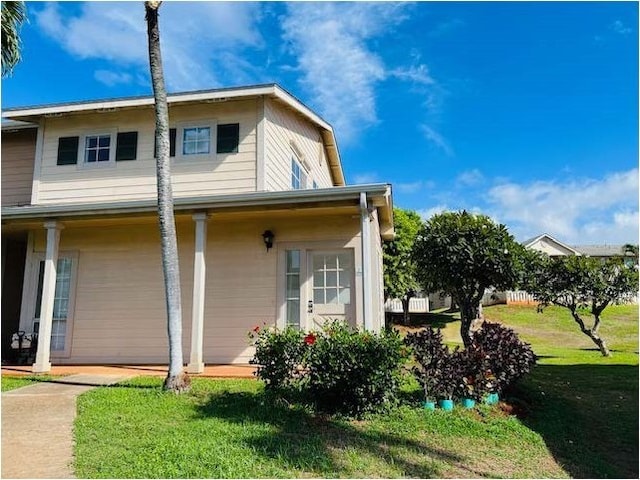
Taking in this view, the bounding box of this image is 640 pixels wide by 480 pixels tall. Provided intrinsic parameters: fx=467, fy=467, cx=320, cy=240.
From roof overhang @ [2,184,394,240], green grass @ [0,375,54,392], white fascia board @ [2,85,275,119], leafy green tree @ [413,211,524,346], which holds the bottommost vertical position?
green grass @ [0,375,54,392]

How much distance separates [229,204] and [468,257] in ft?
14.7

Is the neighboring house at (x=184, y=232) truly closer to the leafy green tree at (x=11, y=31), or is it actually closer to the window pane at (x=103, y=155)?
the window pane at (x=103, y=155)

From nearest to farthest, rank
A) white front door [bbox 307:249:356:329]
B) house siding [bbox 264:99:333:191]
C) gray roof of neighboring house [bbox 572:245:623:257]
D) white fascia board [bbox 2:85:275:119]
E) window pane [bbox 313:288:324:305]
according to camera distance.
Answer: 1. white front door [bbox 307:249:356:329]
2. window pane [bbox 313:288:324:305]
3. white fascia board [bbox 2:85:275:119]
4. house siding [bbox 264:99:333:191]
5. gray roof of neighboring house [bbox 572:245:623:257]

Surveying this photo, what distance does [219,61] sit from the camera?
33.7 ft

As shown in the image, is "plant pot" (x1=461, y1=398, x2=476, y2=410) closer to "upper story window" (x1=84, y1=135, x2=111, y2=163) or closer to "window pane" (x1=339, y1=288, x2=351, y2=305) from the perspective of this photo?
"window pane" (x1=339, y1=288, x2=351, y2=305)

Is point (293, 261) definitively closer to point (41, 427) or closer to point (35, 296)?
point (41, 427)

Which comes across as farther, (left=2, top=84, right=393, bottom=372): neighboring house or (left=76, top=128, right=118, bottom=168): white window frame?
(left=76, top=128, right=118, bottom=168): white window frame

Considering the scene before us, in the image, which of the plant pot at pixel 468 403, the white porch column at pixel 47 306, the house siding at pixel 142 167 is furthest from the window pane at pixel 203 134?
the plant pot at pixel 468 403

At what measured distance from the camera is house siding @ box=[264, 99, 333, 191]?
408 inches

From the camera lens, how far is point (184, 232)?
995 cm

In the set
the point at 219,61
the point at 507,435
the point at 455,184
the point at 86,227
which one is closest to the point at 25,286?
the point at 86,227

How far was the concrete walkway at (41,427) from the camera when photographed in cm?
391

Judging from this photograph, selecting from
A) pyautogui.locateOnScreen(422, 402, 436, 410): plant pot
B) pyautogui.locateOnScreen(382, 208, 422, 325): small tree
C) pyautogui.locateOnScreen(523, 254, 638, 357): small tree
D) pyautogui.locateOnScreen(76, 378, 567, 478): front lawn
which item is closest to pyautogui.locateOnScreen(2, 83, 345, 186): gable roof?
pyautogui.locateOnScreen(76, 378, 567, 478): front lawn

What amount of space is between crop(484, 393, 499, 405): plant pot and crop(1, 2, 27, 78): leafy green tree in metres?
10.6
